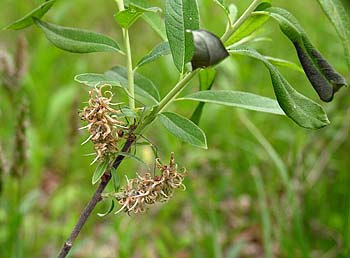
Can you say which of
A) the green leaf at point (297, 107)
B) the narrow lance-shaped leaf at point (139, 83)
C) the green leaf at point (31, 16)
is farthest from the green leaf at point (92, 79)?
the green leaf at point (297, 107)

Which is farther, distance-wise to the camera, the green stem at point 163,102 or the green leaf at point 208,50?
the green stem at point 163,102

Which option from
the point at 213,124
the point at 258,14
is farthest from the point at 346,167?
the point at 258,14

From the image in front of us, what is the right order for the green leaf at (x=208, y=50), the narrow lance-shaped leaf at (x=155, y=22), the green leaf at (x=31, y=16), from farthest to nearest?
1. the narrow lance-shaped leaf at (x=155, y=22)
2. the green leaf at (x=31, y=16)
3. the green leaf at (x=208, y=50)

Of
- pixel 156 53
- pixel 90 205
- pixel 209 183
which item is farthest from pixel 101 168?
pixel 209 183

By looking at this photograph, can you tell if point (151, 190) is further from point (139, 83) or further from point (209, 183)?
point (209, 183)

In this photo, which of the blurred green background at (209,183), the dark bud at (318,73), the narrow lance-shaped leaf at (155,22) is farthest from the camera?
the blurred green background at (209,183)

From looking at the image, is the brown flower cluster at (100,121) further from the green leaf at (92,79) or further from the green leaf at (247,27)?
the green leaf at (247,27)
